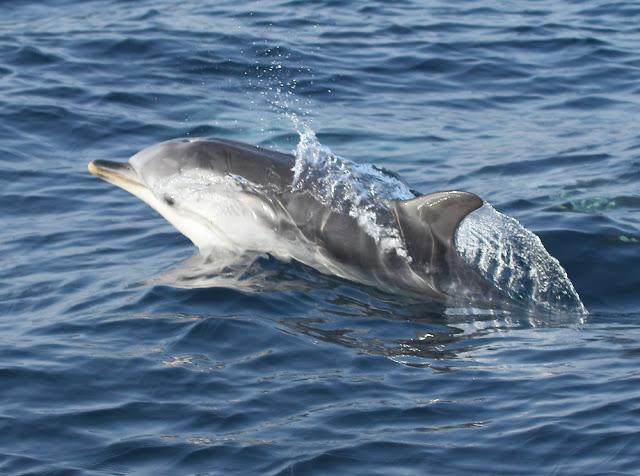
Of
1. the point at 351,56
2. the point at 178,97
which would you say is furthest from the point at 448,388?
the point at 351,56

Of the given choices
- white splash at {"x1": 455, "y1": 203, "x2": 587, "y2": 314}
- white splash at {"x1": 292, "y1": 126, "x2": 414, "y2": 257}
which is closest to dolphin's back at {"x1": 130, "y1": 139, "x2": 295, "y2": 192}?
white splash at {"x1": 292, "y1": 126, "x2": 414, "y2": 257}

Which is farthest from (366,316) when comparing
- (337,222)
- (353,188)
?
(353,188)

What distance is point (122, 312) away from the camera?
1088 cm

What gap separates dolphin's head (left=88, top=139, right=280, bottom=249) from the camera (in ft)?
38.3

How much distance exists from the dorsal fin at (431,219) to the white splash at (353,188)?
105mm

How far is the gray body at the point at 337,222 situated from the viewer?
1079cm

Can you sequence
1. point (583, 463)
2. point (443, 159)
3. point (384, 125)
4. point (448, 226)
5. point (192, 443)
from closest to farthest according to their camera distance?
1. point (583, 463)
2. point (192, 443)
3. point (448, 226)
4. point (443, 159)
5. point (384, 125)

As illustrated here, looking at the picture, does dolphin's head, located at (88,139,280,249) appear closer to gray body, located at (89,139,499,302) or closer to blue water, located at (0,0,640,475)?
gray body, located at (89,139,499,302)

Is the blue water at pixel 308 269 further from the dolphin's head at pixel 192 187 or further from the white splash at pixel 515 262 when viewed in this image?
the dolphin's head at pixel 192 187

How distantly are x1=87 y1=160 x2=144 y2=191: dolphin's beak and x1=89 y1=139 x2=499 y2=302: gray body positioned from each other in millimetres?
24

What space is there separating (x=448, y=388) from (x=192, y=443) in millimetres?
1755

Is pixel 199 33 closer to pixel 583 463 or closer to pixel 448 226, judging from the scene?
pixel 448 226

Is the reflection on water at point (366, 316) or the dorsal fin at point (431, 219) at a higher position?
the dorsal fin at point (431, 219)

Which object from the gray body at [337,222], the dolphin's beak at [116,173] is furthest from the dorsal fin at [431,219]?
the dolphin's beak at [116,173]
